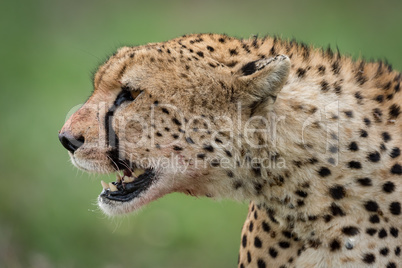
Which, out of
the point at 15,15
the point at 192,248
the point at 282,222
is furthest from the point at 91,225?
the point at 15,15

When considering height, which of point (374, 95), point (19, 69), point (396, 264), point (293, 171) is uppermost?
point (19, 69)

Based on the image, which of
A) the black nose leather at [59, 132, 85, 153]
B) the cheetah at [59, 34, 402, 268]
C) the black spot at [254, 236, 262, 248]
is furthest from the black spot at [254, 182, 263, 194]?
the black nose leather at [59, 132, 85, 153]

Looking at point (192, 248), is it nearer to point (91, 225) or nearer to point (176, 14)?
point (91, 225)

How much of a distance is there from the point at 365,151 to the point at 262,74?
0.50m

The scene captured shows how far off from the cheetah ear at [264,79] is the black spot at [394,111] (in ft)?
1.59

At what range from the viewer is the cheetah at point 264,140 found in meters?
2.48

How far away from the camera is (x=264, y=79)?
245 cm

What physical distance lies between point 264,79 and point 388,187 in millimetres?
628

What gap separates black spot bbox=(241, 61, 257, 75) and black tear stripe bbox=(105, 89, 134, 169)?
474mm

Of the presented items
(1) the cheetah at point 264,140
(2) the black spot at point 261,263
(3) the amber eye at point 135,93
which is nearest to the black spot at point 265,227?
(1) the cheetah at point 264,140

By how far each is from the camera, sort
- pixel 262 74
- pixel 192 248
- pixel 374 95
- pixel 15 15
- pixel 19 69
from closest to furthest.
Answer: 1. pixel 262 74
2. pixel 374 95
3. pixel 192 248
4. pixel 19 69
5. pixel 15 15

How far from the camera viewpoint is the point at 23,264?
4383mm

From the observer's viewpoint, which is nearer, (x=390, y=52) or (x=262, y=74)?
(x=262, y=74)

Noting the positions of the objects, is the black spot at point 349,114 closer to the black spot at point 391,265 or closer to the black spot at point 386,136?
the black spot at point 386,136
